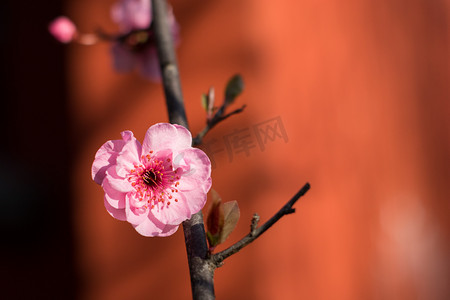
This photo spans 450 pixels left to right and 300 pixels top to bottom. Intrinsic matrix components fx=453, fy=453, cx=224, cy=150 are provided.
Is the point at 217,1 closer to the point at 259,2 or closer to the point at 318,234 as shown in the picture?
the point at 259,2

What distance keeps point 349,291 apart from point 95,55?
3.63 ft

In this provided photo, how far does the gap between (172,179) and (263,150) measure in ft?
2.71

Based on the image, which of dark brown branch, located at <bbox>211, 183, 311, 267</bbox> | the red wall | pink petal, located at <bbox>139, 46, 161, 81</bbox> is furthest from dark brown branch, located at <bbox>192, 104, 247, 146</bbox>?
the red wall

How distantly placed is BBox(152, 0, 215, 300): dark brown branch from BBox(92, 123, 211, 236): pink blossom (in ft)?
0.06

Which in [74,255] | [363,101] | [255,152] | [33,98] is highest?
[33,98]

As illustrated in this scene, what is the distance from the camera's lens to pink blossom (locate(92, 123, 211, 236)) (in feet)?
1.23

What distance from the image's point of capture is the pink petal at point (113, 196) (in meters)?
0.38

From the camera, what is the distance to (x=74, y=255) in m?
1.46

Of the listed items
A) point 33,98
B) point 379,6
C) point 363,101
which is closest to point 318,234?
point 363,101

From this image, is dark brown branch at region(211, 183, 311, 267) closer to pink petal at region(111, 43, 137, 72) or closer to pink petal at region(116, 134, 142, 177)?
pink petal at region(116, 134, 142, 177)

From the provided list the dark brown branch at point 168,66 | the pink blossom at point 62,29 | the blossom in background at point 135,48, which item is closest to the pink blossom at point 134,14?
the blossom in background at point 135,48

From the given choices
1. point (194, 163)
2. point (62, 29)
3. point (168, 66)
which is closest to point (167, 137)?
point (194, 163)

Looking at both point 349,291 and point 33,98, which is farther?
point 33,98

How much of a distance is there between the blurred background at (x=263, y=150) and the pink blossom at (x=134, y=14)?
1.27 feet
